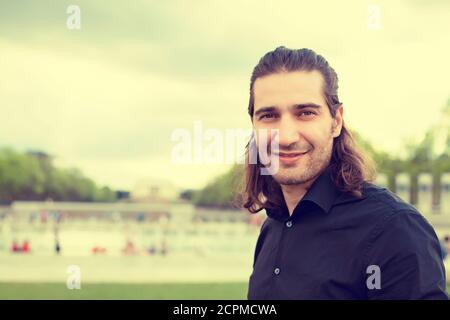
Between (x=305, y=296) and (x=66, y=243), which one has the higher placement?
(x=305, y=296)

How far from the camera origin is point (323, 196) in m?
2.31

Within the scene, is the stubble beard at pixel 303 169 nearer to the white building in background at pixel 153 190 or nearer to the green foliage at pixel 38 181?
the white building in background at pixel 153 190

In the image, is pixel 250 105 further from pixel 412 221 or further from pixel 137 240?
pixel 137 240

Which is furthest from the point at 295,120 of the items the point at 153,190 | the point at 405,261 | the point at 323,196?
the point at 153,190

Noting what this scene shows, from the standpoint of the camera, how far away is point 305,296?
84.1 inches

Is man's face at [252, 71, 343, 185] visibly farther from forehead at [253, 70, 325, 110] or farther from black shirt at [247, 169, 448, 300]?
black shirt at [247, 169, 448, 300]

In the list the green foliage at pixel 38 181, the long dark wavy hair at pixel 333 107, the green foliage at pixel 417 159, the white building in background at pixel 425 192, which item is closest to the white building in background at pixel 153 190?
the green foliage at pixel 38 181

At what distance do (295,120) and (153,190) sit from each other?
6040 cm

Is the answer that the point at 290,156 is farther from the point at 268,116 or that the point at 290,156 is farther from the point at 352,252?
the point at 352,252

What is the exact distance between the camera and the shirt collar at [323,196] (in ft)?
7.49

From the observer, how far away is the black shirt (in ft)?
6.47

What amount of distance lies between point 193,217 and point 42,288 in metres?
22.8

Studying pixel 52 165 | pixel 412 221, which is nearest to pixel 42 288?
pixel 412 221
